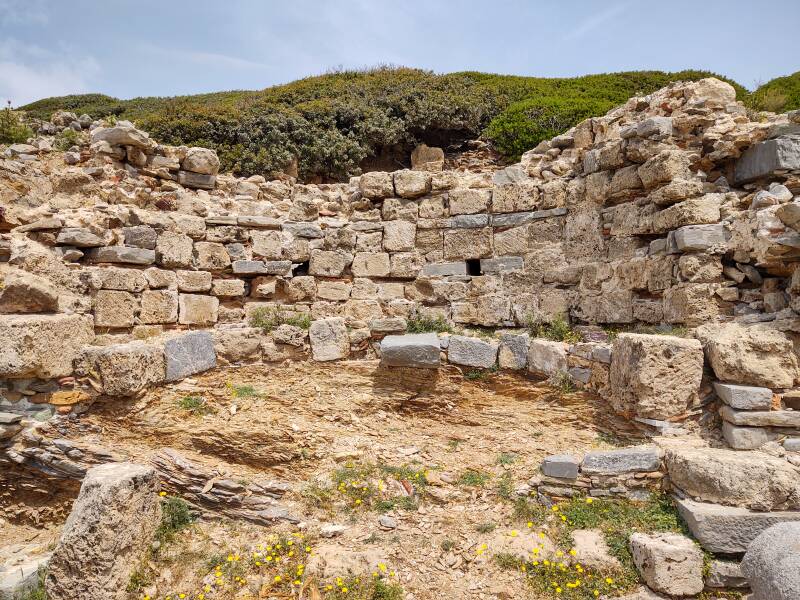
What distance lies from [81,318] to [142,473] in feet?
6.38

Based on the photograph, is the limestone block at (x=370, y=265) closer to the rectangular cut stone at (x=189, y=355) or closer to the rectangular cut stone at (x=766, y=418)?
the rectangular cut stone at (x=189, y=355)

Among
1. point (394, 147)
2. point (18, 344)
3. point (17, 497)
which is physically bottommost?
point (17, 497)

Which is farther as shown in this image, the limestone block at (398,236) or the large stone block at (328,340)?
the limestone block at (398,236)

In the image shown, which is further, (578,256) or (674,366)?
(578,256)

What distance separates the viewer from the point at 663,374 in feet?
15.1

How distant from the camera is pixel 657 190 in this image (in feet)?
18.7

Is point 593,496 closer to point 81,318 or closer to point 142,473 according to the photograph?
point 142,473

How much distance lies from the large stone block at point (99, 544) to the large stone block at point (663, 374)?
15.6 ft

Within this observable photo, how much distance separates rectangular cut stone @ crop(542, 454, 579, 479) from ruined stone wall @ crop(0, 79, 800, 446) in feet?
2.70

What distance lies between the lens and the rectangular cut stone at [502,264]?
6930 millimetres

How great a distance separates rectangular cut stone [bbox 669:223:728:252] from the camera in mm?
5184

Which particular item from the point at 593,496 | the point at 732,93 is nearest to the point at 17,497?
the point at 593,496

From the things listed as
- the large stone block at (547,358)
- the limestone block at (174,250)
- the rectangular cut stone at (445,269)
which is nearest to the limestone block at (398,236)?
the rectangular cut stone at (445,269)

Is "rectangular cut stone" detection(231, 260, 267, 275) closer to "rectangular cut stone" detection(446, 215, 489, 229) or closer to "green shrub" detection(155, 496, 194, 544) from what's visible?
"rectangular cut stone" detection(446, 215, 489, 229)
